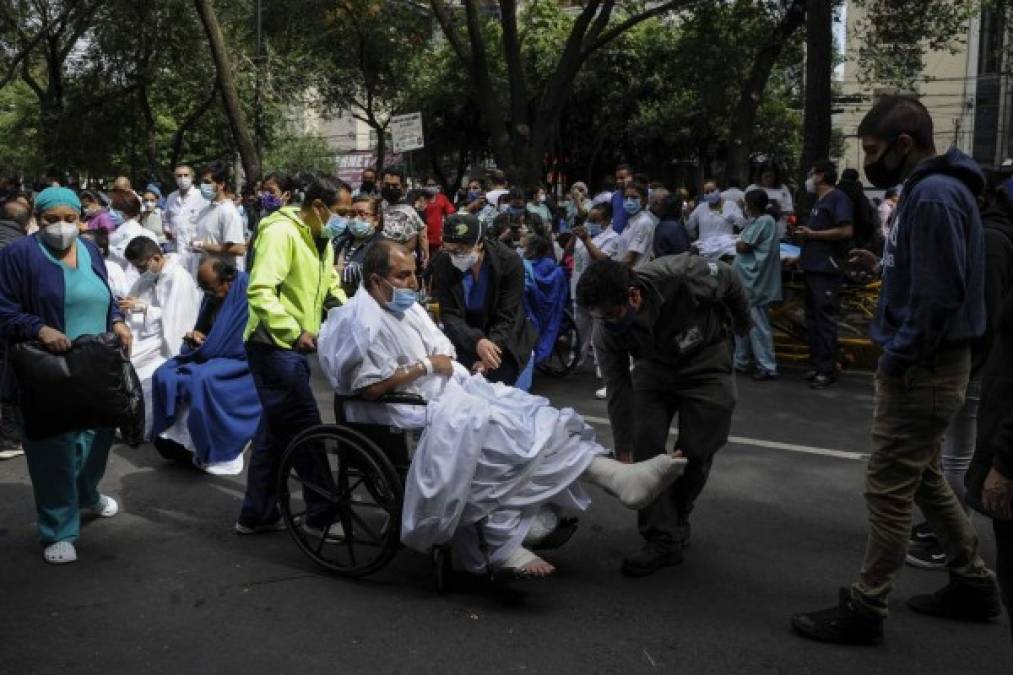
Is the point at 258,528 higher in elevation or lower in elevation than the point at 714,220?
lower

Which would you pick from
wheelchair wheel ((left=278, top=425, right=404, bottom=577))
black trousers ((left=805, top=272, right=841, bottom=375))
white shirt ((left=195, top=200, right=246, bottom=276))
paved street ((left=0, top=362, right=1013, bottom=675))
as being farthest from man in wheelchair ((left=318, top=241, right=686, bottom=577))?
white shirt ((left=195, top=200, right=246, bottom=276))

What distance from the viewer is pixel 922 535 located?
5.12 m

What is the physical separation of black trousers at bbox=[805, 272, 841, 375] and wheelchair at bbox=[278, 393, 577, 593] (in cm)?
538

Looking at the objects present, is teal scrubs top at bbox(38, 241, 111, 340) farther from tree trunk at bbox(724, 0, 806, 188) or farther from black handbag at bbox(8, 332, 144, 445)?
tree trunk at bbox(724, 0, 806, 188)

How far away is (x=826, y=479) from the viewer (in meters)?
6.45

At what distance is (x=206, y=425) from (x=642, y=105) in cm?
2916

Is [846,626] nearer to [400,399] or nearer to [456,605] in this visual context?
[456,605]

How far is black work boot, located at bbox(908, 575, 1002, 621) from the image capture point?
4251 millimetres

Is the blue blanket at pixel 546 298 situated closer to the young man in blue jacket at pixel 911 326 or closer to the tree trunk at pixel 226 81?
the young man in blue jacket at pixel 911 326

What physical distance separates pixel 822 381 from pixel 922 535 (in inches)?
170

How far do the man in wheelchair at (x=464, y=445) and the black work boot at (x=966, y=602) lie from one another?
1.15 metres

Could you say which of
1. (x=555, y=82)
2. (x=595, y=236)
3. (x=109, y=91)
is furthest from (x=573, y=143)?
(x=595, y=236)

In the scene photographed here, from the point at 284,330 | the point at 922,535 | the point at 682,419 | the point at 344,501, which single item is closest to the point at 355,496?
the point at 344,501

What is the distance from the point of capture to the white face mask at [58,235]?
500cm
